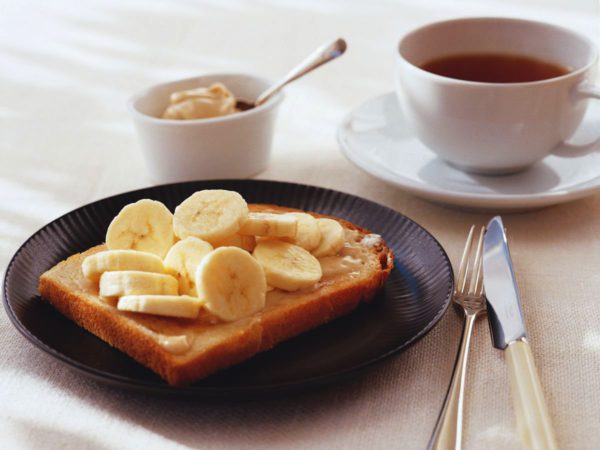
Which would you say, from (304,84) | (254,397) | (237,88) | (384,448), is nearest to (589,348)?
(384,448)

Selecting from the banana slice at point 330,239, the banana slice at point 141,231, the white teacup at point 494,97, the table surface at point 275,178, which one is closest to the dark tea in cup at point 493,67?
the white teacup at point 494,97

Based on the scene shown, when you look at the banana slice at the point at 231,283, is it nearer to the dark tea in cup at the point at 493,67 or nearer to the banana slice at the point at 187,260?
the banana slice at the point at 187,260

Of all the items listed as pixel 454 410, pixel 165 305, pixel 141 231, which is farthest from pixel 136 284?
pixel 454 410

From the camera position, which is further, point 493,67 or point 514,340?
point 493,67

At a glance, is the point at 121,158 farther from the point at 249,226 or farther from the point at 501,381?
the point at 501,381

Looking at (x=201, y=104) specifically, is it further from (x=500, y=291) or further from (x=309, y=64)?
(x=500, y=291)

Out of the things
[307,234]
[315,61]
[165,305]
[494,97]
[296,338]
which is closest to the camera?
[165,305]

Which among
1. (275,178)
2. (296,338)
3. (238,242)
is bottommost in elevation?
(275,178)
